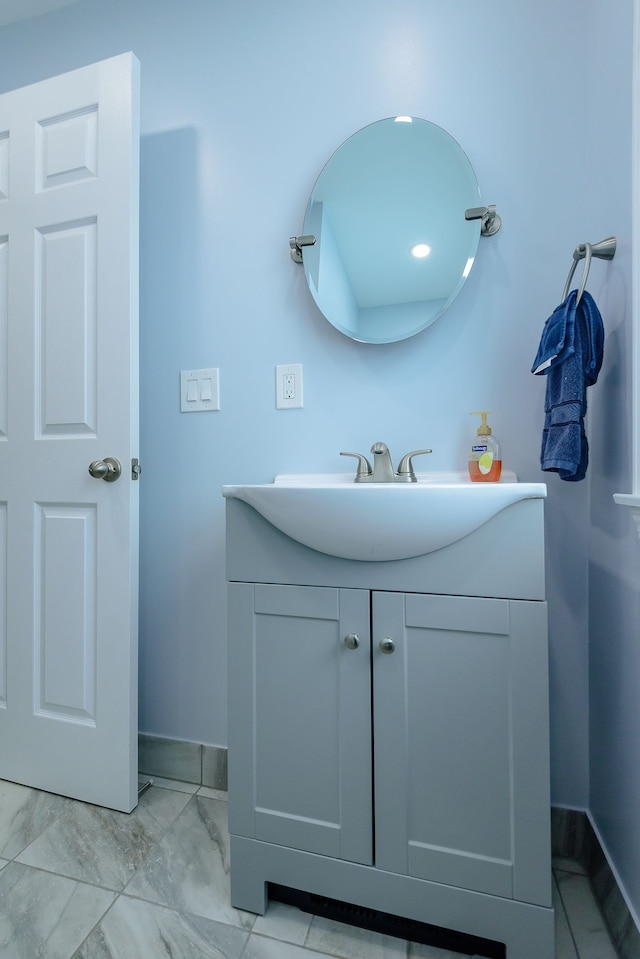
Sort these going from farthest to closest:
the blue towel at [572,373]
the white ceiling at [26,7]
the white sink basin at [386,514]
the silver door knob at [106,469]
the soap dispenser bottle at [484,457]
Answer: the white ceiling at [26,7]
the silver door knob at [106,469]
the soap dispenser bottle at [484,457]
the blue towel at [572,373]
the white sink basin at [386,514]

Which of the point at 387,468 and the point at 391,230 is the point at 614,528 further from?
the point at 391,230

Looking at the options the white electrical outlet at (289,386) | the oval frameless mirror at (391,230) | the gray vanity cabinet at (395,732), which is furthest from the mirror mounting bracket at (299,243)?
the gray vanity cabinet at (395,732)

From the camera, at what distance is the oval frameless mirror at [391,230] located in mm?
1169

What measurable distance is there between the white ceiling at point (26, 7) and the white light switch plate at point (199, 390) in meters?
1.31

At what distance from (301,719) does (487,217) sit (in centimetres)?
121

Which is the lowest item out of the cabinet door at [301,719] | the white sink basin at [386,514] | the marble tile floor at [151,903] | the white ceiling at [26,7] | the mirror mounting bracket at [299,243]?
the marble tile floor at [151,903]

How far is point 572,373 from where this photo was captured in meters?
0.95

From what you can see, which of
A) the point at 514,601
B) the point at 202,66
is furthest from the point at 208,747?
the point at 202,66

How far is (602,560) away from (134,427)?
3.90ft

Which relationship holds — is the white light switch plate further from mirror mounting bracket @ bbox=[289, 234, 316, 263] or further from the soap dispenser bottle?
the soap dispenser bottle

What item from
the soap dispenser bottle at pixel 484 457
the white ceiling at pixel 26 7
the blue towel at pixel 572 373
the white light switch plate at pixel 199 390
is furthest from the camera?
the white ceiling at pixel 26 7

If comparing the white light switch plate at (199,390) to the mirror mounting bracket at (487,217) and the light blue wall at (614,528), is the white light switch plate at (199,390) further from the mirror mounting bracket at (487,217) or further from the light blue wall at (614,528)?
the light blue wall at (614,528)

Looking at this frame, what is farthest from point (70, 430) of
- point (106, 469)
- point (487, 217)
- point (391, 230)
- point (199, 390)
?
point (487, 217)

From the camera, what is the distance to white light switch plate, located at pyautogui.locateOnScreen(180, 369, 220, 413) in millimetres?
1370
